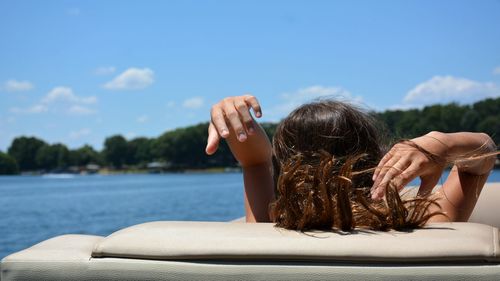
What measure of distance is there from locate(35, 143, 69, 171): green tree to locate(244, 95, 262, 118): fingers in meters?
115

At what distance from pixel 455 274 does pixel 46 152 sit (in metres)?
117

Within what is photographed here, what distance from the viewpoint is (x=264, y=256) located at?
1334mm

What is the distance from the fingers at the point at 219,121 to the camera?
1.65 m

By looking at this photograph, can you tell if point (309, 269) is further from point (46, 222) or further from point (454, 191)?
point (46, 222)

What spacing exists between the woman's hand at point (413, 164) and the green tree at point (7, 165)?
369 ft

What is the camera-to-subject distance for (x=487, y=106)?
223 feet

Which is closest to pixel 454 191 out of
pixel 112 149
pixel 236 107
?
pixel 236 107

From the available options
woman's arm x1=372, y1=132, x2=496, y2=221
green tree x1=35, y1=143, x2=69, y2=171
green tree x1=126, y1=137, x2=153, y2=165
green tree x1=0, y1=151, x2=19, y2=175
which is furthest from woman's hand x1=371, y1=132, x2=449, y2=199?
green tree x1=35, y1=143, x2=69, y2=171

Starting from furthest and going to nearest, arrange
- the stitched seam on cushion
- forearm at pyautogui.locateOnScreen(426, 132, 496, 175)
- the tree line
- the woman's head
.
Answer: the tree line < the woman's head < forearm at pyautogui.locateOnScreen(426, 132, 496, 175) < the stitched seam on cushion

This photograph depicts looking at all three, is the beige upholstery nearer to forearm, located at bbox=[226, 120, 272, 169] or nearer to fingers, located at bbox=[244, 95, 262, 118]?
fingers, located at bbox=[244, 95, 262, 118]

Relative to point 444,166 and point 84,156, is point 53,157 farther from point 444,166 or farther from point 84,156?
point 444,166

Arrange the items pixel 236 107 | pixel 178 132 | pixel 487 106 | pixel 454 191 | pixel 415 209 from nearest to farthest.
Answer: pixel 415 209, pixel 236 107, pixel 454 191, pixel 487 106, pixel 178 132

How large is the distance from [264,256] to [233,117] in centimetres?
47

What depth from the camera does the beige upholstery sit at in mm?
1283
